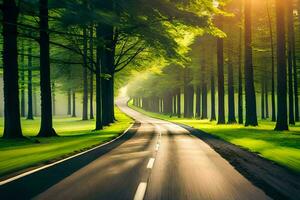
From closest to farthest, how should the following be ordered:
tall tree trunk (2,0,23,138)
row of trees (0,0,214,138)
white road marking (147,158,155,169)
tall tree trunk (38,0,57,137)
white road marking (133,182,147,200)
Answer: white road marking (133,182,147,200) < white road marking (147,158,155,169) < row of trees (0,0,214,138) < tall tree trunk (2,0,23,138) < tall tree trunk (38,0,57,137)

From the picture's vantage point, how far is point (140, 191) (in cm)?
803

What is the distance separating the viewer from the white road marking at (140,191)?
7.45 m

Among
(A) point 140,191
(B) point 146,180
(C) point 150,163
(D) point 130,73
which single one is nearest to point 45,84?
(C) point 150,163

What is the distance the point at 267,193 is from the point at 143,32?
2308 centimetres

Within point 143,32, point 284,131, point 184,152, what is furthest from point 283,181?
point 143,32

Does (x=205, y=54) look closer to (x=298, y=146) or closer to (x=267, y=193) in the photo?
(x=298, y=146)

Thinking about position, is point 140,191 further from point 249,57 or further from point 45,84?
point 249,57

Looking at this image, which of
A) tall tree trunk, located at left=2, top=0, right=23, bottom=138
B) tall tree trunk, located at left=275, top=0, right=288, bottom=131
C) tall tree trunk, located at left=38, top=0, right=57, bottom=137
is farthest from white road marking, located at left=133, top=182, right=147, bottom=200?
tall tree trunk, located at left=275, top=0, right=288, bottom=131

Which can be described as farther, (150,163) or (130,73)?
(130,73)

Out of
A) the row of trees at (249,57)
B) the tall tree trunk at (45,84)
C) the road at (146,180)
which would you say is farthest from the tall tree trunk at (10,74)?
the row of trees at (249,57)

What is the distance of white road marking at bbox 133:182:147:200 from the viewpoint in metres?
7.45

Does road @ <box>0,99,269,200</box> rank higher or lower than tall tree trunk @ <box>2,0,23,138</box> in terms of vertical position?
lower

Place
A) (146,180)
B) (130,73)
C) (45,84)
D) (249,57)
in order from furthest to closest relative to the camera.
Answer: (130,73) < (249,57) < (45,84) < (146,180)

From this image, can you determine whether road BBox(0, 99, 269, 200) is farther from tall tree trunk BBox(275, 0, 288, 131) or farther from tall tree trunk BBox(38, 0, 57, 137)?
tall tree trunk BBox(275, 0, 288, 131)
